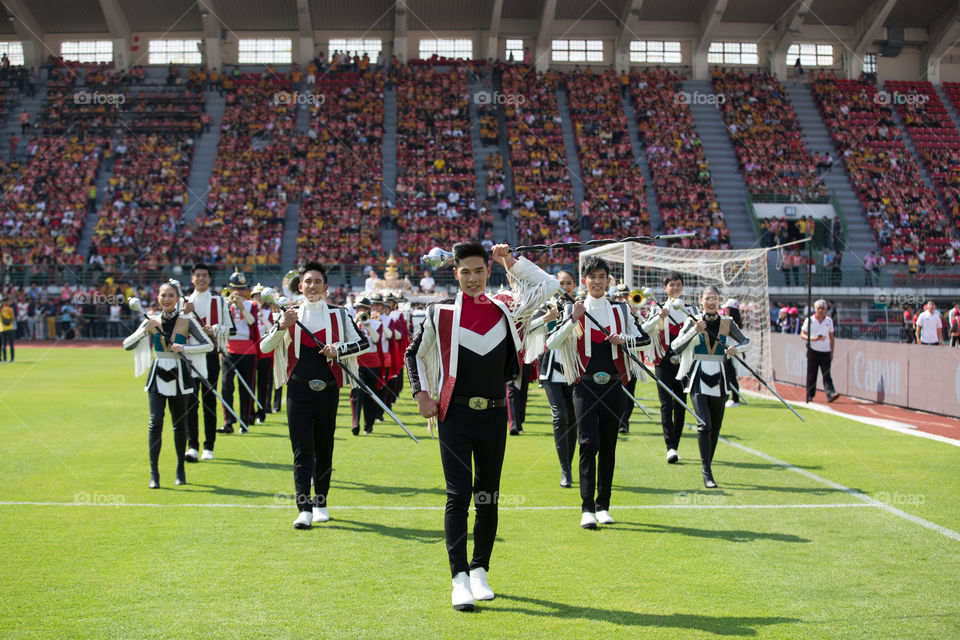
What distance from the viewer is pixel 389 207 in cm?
3531

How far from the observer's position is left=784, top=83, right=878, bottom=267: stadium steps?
35.4m

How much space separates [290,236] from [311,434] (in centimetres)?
2863

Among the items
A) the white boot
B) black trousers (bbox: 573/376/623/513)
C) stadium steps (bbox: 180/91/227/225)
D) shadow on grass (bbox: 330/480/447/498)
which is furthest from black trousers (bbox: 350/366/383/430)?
stadium steps (bbox: 180/91/227/225)

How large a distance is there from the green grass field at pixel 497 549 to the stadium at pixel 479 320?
0.04 meters

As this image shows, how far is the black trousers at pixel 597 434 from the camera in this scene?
262 inches

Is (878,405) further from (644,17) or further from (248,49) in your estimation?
(248,49)

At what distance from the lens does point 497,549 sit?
6039mm

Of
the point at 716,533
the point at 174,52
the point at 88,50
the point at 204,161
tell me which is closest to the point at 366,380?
the point at 716,533

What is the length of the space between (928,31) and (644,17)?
1424cm

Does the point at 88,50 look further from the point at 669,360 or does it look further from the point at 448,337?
the point at 448,337

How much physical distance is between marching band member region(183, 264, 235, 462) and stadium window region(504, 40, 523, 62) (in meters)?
34.0

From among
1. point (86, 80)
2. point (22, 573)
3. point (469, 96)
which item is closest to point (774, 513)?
point (22, 573)

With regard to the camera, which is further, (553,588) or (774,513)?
(774,513)

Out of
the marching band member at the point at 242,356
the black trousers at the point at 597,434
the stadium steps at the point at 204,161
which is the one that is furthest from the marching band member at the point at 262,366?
the stadium steps at the point at 204,161
